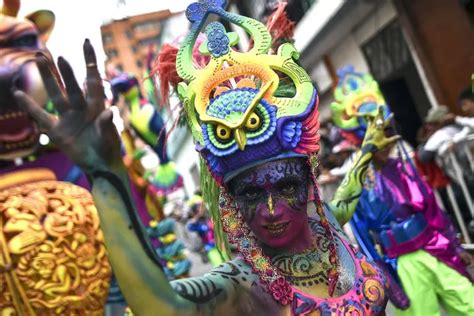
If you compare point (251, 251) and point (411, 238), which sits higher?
point (251, 251)

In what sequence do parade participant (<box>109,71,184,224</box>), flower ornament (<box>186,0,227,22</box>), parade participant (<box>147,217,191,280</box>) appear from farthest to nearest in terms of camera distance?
parade participant (<box>147,217,191,280</box>) < parade participant (<box>109,71,184,224</box>) < flower ornament (<box>186,0,227,22</box>)

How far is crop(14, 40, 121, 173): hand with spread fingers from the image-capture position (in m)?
1.26

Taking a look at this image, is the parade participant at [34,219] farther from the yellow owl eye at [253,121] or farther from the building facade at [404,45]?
the building facade at [404,45]

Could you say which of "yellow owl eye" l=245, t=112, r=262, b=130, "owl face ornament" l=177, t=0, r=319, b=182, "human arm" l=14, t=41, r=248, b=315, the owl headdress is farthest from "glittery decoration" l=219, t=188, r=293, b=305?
"human arm" l=14, t=41, r=248, b=315

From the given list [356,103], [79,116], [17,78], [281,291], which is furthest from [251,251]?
[356,103]

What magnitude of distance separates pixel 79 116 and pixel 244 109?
2.03 ft

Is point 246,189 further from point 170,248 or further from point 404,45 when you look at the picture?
point 404,45

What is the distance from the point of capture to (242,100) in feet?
5.88

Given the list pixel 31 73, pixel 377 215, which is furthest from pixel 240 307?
pixel 377 215

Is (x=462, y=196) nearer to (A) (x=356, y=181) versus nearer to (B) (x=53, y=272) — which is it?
(A) (x=356, y=181)

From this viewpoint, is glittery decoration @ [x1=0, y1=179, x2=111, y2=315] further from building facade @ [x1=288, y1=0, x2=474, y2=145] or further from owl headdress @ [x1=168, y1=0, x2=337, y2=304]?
building facade @ [x1=288, y1=0, x2=474, y2=145]

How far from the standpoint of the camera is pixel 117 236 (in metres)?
1.36

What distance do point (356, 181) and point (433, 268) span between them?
119 cm

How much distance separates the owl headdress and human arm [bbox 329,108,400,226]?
53 cm
